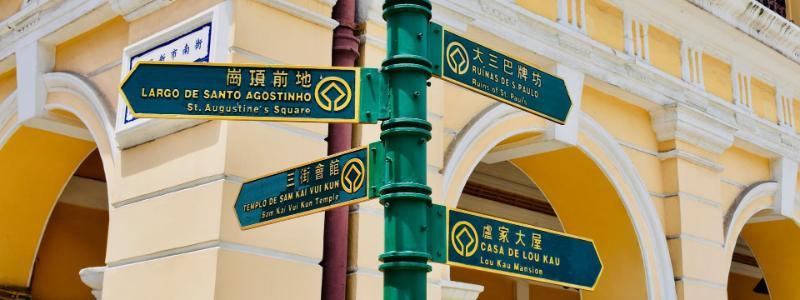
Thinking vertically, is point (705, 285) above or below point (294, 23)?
below

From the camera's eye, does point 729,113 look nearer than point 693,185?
No

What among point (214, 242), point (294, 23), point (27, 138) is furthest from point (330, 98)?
point (27, 138)

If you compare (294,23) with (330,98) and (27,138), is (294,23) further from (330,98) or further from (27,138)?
(27,138)

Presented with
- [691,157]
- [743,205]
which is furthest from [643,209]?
[743,205]

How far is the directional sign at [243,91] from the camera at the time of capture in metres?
3.12

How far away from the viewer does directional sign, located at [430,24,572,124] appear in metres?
3.16

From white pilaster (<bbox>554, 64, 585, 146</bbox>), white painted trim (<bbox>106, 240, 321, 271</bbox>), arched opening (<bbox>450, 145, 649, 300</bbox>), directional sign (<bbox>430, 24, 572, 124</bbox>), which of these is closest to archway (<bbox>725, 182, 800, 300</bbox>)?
arched opening (<bbox>450, 145, 649, 300</bbox>)

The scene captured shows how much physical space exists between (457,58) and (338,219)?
6.56 feet

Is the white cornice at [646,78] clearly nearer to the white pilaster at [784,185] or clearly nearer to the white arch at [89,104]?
the white pilaster at [784,185]

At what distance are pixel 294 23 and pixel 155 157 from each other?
1047 millimetres

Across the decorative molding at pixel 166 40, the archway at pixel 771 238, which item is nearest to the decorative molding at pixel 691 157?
the archway at pixel 771 238

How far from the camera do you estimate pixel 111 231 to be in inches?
206

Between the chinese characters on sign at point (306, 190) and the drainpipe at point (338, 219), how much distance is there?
1.58 meters

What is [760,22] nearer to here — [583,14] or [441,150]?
[583,14]
